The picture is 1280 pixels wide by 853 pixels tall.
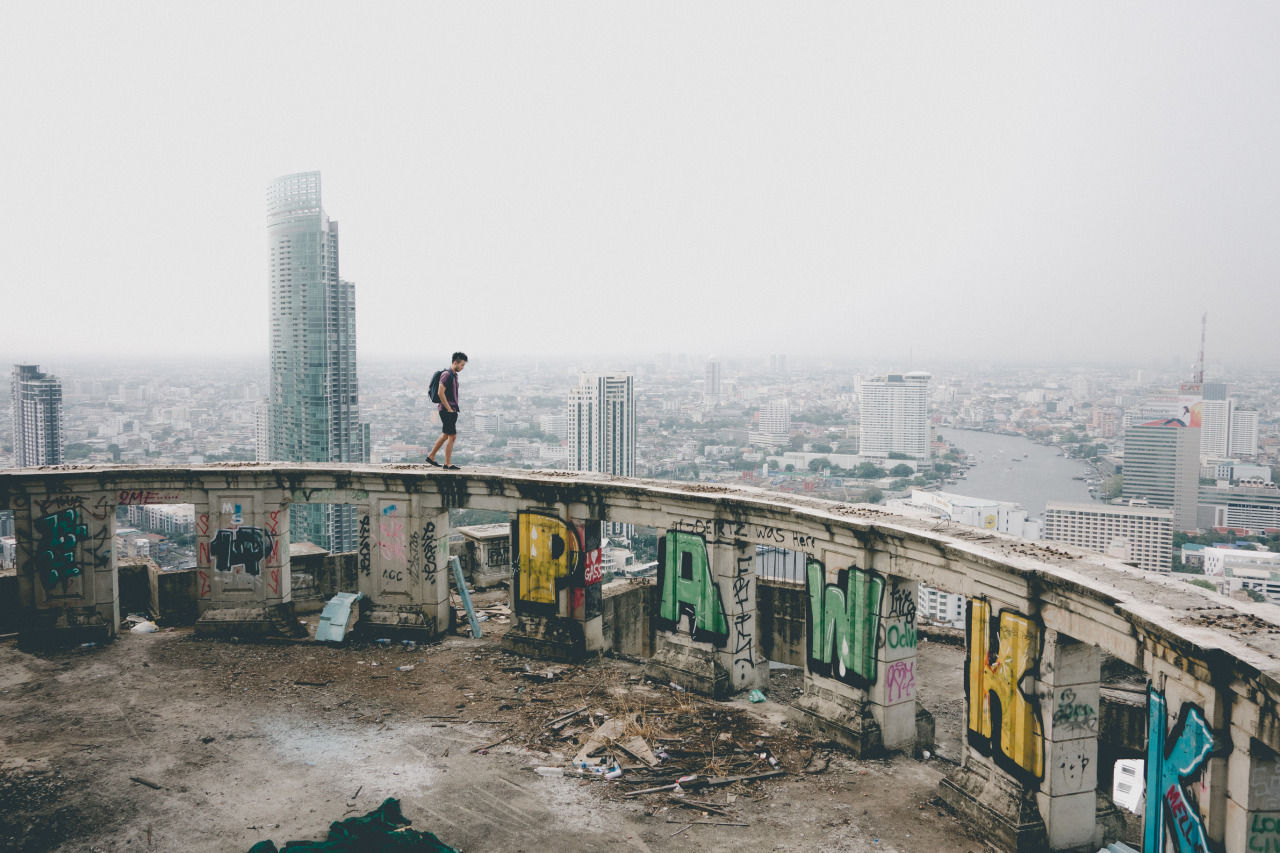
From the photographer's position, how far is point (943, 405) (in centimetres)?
12025

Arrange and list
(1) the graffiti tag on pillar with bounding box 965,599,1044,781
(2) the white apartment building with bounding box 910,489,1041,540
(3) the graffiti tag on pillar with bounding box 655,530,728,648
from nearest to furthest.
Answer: (1) the graffiti tag on pillar with bounding box 965,599,1044,781, (3) the graffiti tag on pillar with bounding box 655,530,728,648, (2) the white apartment building with bounding box 910,489,1041,540

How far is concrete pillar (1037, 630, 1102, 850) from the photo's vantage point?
8695mm

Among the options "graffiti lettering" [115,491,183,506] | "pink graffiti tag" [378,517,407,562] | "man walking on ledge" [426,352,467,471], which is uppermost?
"man walking on ledge" [426,352,467,471]

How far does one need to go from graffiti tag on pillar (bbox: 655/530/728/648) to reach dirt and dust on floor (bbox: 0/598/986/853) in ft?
3.51

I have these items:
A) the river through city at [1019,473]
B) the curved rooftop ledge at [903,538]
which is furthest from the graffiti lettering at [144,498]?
the river through city at [1019,473]

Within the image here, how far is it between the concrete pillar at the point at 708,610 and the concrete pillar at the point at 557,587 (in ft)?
5.13

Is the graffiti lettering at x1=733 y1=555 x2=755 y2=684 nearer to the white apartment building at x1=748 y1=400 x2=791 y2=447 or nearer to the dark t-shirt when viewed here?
the dark t-shirt

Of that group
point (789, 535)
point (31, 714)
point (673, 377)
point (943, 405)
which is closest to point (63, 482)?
point (31, 714)

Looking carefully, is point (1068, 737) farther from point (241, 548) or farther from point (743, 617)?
point (241, 548)

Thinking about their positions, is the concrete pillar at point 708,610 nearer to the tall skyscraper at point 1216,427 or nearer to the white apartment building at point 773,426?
the tall skyscraper at point 1216,427

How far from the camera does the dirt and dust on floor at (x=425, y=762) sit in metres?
9.08

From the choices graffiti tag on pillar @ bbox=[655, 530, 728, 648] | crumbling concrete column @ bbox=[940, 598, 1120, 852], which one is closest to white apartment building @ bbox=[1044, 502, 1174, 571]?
graffiti tag on pillar @ bbox=[655, 530, 728, 648]

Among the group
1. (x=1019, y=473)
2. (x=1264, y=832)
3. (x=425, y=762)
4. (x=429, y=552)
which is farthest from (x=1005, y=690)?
(x=1019, y=473)

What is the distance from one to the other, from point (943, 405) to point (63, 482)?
4652 inches
